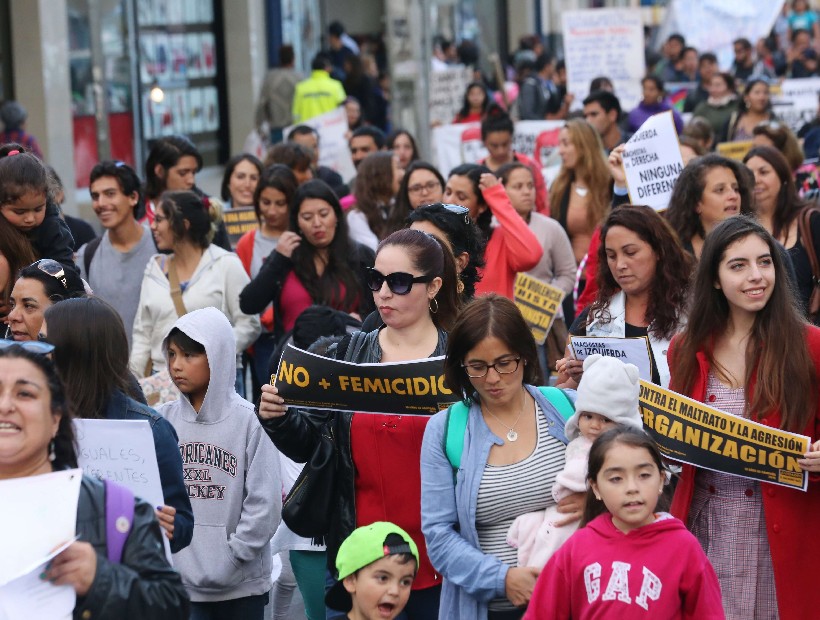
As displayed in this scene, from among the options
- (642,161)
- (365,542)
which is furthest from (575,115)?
(365,542)

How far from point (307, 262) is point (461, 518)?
374 centimetres

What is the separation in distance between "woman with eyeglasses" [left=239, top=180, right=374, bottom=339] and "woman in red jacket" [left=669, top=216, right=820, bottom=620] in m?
3.13

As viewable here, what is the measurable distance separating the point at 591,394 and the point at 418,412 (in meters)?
0.71

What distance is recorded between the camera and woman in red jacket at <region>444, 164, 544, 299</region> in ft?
26.1

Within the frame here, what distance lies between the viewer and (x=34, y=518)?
3238mm

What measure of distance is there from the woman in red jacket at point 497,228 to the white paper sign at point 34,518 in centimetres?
474

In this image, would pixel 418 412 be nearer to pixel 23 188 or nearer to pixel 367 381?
pixel 367 381

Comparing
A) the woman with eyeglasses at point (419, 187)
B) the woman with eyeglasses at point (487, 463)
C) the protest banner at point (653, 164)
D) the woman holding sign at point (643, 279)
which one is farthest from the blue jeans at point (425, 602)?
the woman with eyeglasses at point (419, 187)

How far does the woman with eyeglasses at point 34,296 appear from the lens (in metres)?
5.62

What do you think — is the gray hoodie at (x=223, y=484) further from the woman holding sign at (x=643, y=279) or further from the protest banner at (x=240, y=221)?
the protest banner at (x=240, y=221)

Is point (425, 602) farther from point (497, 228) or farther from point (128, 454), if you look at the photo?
point (497, 228)

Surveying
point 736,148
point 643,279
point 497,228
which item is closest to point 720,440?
point 643,279

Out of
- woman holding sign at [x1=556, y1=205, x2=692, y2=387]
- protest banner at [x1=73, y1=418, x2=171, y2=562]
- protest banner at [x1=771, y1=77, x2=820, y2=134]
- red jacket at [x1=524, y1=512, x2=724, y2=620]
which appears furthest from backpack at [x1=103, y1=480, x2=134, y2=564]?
protest banner at [x1=771, y1=77, x2=820, y2=134]

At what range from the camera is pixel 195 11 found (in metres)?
21.7
